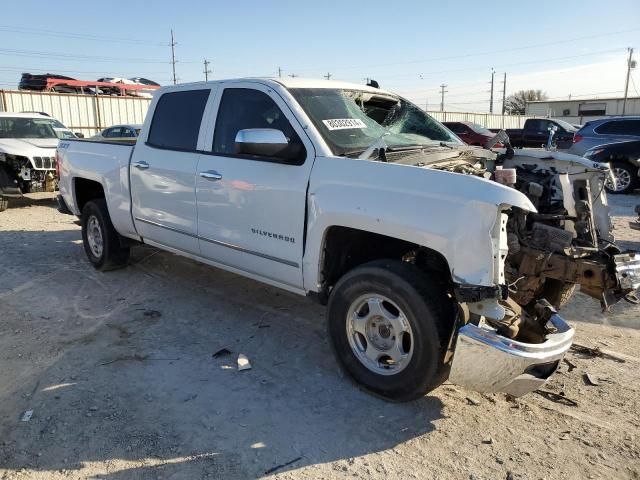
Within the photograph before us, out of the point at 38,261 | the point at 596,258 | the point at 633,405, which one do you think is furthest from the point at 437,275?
the point at 38,261

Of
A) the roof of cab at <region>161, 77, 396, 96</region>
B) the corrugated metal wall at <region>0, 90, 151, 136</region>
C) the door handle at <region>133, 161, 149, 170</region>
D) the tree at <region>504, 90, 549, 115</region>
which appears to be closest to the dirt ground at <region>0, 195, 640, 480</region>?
the door handle at <region>133, 161, 149, 170</region>

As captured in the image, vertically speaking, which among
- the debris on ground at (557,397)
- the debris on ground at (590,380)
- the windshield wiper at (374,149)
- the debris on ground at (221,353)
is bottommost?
the debris on ground at (557,397)

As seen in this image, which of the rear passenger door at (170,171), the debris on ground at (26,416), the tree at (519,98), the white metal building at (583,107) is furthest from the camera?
the tree at (519,98)

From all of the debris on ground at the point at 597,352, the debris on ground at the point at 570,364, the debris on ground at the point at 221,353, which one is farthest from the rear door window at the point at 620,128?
the debris on ground at the point at 221,353

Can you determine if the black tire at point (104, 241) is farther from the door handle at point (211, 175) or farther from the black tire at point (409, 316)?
the black tire at point (409, 316)

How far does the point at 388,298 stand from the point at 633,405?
1.73 metres

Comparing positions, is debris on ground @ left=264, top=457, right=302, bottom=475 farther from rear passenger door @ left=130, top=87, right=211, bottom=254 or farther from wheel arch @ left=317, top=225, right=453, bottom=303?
rear passenger door @ left=130, top=87, right=211, bottom=254

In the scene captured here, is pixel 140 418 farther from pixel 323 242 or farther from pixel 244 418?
pixel 323 242

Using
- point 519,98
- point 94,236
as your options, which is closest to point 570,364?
point 94,236

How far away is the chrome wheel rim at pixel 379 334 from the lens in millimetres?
3270

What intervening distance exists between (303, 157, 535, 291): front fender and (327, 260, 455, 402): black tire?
0.24m

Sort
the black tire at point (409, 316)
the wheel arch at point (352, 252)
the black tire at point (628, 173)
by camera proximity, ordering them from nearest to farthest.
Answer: the black tire at point (409, 316) → the wheel arch at point (352, 252) → the black tire at point (628, 173)

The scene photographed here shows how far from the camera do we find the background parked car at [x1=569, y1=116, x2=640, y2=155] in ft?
44.8

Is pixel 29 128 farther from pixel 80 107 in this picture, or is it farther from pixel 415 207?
pixel 80 107
